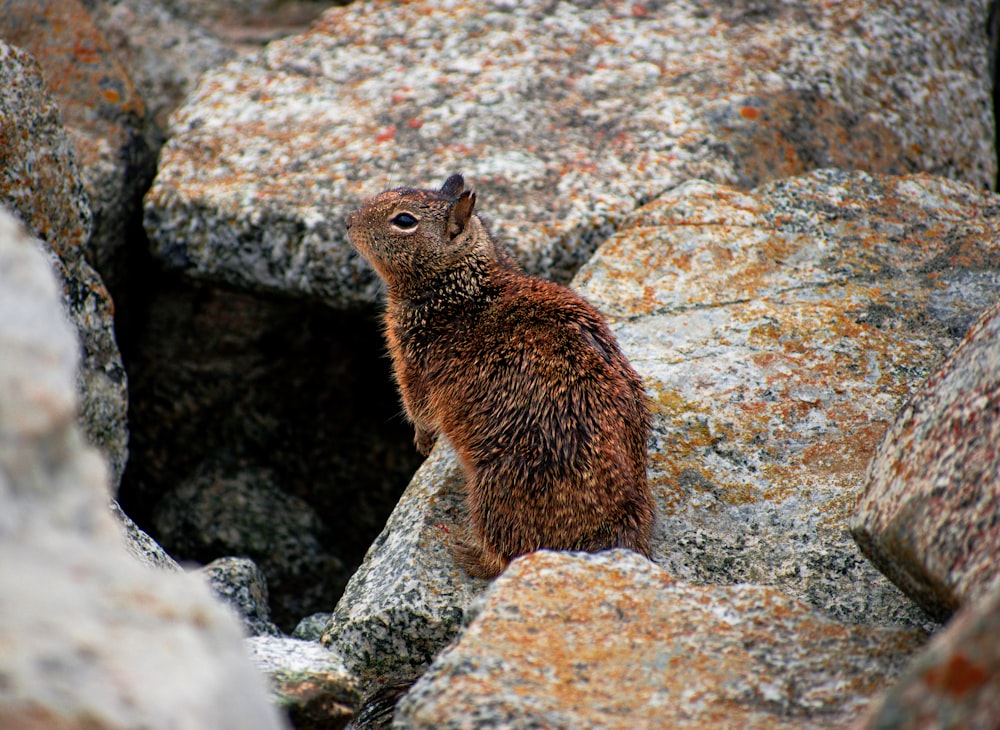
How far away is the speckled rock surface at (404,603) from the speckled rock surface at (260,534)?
1.98m

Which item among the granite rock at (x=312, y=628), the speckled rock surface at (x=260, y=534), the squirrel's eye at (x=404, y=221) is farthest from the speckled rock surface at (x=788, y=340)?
the speckled rock surface at (x=260, y=534)

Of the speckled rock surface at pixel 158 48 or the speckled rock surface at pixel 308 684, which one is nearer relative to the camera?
the speckled rock surface at pixel 308 684

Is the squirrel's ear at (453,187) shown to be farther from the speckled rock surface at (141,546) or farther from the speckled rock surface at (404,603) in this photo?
the speckled rock surface at (141,546)

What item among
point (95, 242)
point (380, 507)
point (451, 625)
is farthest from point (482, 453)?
point (95, 242)

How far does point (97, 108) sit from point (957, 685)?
7214 mm

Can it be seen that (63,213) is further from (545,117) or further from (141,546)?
(545,117)

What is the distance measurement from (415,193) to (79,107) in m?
3.12

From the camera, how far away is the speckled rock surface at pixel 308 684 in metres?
3.60

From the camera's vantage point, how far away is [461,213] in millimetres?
5789

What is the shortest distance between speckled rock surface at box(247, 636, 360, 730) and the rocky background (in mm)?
21

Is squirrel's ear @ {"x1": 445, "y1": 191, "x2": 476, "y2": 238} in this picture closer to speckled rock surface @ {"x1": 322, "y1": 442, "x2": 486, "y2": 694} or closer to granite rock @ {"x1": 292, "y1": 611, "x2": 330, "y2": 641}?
speckled rock surface @ {"x1": 322, "y1": 442, "x2": 486, "y2": 694}

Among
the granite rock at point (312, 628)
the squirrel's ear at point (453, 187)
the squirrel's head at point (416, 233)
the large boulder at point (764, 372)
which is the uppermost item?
the squirrel's ear at point (453, 187)

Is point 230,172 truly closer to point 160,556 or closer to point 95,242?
point 95,242

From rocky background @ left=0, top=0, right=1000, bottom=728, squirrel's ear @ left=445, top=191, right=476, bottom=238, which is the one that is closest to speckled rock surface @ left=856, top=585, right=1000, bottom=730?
rocky background @ left=0, top=0, right=1000, bottom=728
